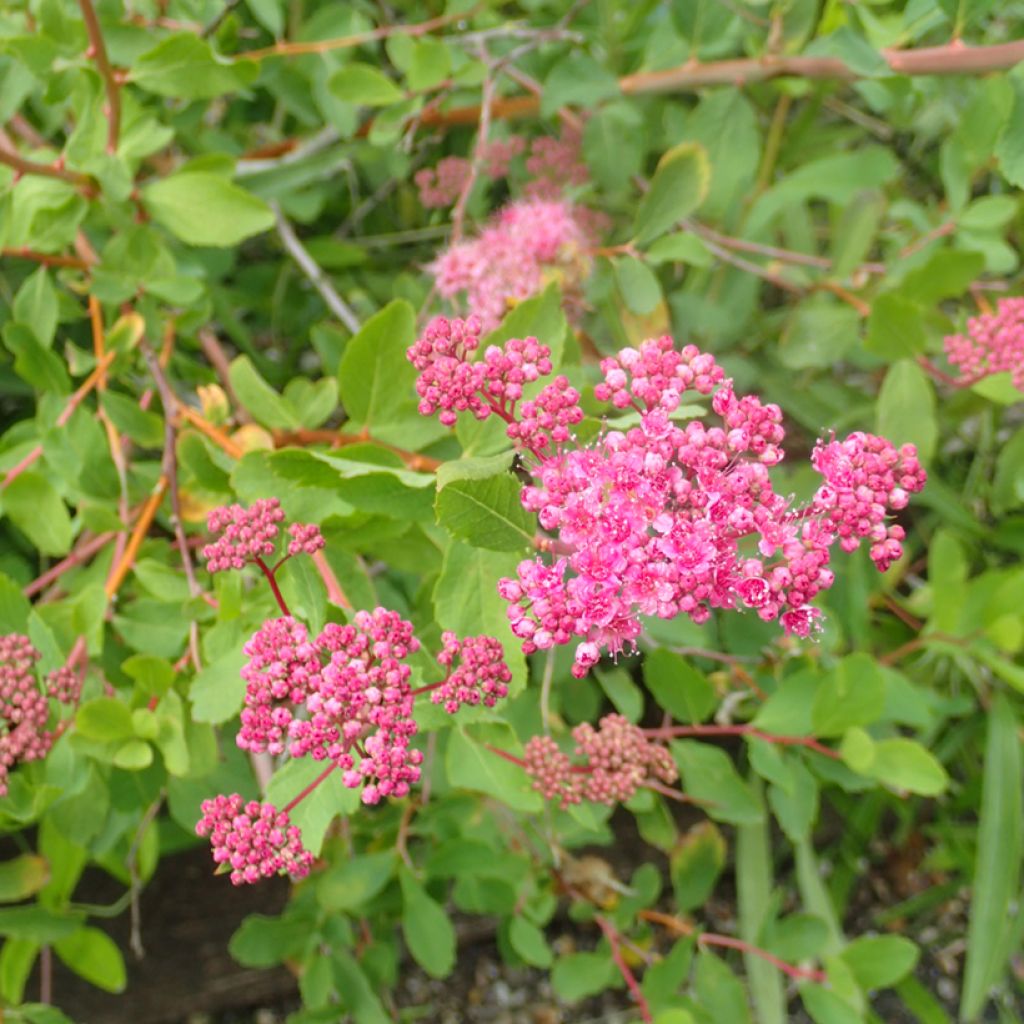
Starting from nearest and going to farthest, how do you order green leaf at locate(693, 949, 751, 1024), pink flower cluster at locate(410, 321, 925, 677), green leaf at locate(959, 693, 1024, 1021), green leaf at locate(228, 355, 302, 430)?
pink flower cluster at locate(410, 321, 925, 677)
green leaf at locate(228, 355, 302, 430)
green leaf at locate(693, 949, 751, 1024)
green leaf at locate(959, 693, 1024, 1021)

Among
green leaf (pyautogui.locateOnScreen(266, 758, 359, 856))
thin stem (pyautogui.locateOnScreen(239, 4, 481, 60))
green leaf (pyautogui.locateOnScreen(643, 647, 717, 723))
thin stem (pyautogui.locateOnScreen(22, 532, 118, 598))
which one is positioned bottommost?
green leaf (pyautogui.locateOnScreen(643, 647, 717, 723))

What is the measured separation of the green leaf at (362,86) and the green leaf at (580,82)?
0.20 metres

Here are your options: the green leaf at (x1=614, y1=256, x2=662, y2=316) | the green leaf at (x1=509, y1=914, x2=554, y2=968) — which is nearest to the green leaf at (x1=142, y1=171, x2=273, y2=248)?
the green leaf at (x1=614, y1=256, x2=662, y2=316)

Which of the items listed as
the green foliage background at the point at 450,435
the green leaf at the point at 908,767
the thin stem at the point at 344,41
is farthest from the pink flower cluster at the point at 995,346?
the thin stem at the point at 344,41

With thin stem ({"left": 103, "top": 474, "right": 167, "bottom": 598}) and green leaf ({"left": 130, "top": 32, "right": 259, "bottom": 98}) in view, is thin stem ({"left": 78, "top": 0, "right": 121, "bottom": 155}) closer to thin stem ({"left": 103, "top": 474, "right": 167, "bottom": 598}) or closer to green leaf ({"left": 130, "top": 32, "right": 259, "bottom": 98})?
green leaf ({"left": 130, "top": 32, "right": 259, "bottom": 98})

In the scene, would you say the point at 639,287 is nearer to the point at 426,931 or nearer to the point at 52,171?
the point at 52,171

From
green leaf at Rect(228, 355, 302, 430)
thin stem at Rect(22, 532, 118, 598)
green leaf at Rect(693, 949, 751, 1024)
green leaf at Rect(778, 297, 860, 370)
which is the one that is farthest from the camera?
green leaf at Rect(778, 297, 860, 370)

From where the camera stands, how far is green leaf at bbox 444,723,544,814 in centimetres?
85

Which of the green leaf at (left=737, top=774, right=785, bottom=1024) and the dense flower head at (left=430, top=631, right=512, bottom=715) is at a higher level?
the dense flower head at (left=430, top=631, right=512, bottom=715)

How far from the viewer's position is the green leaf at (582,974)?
1.29 metres

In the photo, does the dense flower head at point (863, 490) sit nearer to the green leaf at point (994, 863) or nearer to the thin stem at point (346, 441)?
the thin stem at point (346, 441)

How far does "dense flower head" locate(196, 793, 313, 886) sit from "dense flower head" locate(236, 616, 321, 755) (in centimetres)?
5

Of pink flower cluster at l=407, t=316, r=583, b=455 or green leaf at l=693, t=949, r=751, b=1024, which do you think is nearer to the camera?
pink flower cluster at l=407, t=316, r=583, b=455

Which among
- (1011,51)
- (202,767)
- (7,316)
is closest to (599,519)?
(202,767)
